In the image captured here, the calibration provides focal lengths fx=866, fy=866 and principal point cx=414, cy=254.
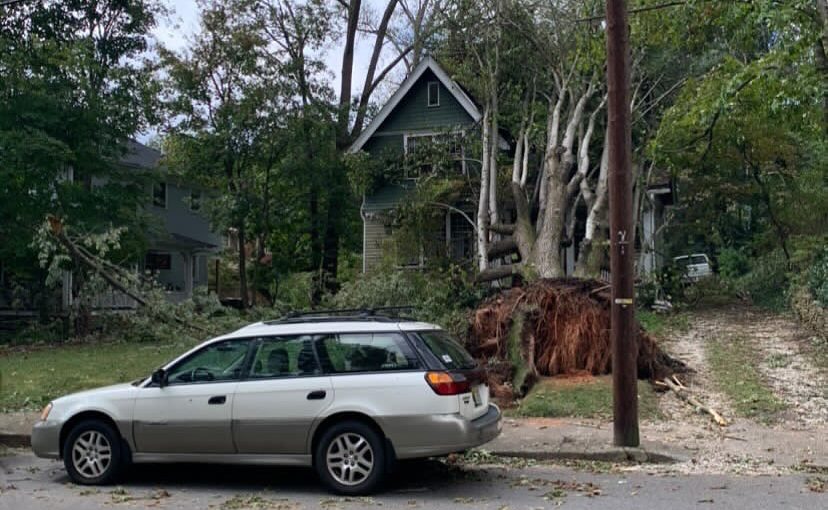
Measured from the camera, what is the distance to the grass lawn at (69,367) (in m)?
14.0

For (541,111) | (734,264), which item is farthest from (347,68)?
(734,264)

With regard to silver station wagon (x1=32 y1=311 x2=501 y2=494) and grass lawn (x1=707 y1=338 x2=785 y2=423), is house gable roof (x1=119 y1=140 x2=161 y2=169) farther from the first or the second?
silver station wagon (x1=32 y1=311 x2=501 y2=494)

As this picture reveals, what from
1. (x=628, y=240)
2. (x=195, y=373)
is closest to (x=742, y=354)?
(x=628, y=240)

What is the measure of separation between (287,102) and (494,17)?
10635mm

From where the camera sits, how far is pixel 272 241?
3450cm

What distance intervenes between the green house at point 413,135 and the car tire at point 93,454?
16638 millimetres

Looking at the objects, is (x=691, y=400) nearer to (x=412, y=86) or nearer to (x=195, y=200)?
(x=412, y=86)

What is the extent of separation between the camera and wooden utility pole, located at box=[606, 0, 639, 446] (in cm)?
955

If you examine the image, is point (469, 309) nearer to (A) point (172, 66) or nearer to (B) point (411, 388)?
(B) point (411, 388)

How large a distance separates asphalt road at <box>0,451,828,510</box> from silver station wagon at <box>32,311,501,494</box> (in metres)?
0.32

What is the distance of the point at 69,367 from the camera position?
16984 mm

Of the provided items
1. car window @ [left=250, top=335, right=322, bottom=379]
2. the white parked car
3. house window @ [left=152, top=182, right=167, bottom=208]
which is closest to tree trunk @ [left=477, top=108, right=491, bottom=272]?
the white parked car

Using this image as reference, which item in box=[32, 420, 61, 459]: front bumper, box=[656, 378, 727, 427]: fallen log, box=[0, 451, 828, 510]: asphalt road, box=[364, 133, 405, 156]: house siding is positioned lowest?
box=[0, 451, 828, 510]: asphalt road

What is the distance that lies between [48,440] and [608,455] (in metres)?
5.80
